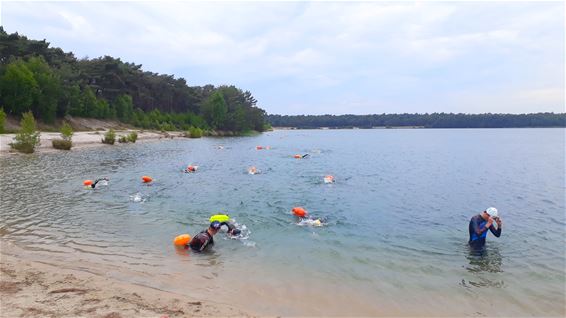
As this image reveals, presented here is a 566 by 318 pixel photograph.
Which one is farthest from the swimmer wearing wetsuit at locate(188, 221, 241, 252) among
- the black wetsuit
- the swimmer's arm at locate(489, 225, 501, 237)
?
the swimmer's arm at locate(489, 225, 501, 237)

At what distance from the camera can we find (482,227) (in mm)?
13641

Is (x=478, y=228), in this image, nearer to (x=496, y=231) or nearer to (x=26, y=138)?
(x=496, y=231)

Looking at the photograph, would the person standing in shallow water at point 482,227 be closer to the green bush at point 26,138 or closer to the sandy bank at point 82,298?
the sandy bank at point 82,298

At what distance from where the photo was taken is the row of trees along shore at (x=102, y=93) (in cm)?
5847

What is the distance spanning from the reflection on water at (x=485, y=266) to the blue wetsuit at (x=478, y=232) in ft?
0.88

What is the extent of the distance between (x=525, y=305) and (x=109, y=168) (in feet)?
103

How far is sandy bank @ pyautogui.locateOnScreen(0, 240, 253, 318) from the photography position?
7.45m

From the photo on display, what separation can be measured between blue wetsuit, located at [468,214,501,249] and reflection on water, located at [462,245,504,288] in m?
0.27

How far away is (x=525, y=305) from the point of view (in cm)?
947

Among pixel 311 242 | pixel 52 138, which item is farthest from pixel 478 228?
pixel 52 138

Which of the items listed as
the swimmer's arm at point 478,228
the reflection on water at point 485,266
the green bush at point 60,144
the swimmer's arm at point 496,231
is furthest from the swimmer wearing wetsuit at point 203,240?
the green bush at point 60,144

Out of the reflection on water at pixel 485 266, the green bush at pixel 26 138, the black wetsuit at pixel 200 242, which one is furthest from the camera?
the green bush at pixel 26 138

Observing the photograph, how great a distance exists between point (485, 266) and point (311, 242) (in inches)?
219

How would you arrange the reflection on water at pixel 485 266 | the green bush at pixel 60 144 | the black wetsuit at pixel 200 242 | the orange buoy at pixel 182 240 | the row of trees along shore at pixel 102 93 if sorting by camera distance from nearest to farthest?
the reflection on water at pixel 485 266 → the black wetsuit at pixel 200 242 → the orange buoy at pixel 182 240 → the green bush at pixel 60 144 → the row of trees along shore at pixel 102 93
